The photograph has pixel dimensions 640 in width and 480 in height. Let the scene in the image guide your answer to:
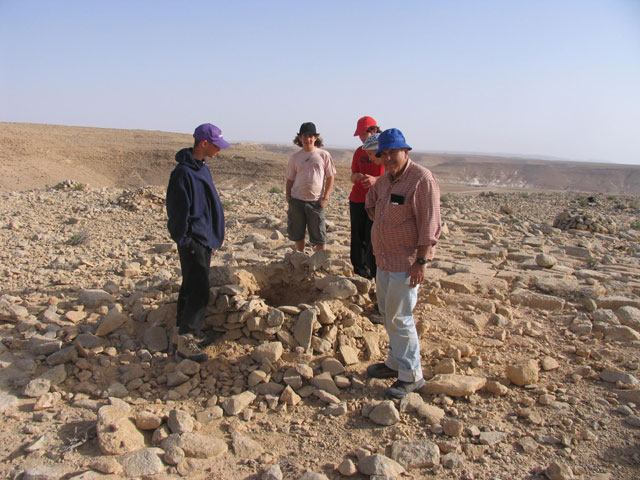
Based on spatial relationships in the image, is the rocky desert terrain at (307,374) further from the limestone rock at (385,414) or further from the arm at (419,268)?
the arm at (419,268)

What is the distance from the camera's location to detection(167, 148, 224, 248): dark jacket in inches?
128

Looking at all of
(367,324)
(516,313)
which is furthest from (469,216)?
(367,324)

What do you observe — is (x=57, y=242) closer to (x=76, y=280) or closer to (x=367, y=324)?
(x=76, y=280)

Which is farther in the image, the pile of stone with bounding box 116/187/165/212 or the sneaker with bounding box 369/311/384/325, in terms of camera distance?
the pile of stone with bounding box 116/187/165/212

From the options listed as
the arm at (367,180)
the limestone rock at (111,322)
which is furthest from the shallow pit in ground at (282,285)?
the limestone rock at (111,322)

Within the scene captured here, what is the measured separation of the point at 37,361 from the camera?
138 inches

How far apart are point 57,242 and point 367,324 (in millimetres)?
4983

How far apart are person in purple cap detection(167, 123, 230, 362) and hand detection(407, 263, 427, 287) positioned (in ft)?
4.85

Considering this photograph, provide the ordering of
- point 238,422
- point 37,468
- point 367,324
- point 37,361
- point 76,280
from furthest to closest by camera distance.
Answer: point 76,280
point 367,324
point 37,361
point 238,422
point 37,468

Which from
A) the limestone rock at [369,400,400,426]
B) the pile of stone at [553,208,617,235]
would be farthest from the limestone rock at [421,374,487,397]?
the pile of stone at [553,208,617,235]

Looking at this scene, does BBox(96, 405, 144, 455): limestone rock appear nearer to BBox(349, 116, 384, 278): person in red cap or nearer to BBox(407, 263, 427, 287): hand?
BBox(407, 263, 427, 287): hand

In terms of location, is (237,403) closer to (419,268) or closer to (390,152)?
(419,268)

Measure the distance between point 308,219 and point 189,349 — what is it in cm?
209

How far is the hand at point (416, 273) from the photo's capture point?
2855 mm
